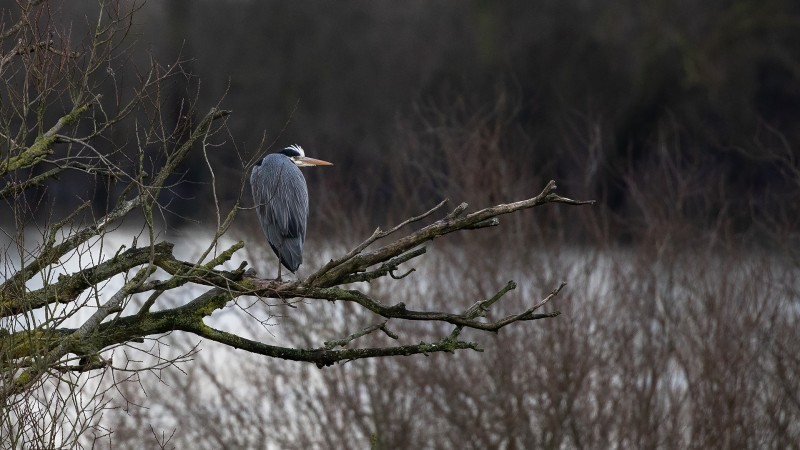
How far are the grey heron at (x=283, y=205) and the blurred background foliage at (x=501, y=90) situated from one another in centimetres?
845

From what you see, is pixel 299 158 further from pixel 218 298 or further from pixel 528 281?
pixel 528 281

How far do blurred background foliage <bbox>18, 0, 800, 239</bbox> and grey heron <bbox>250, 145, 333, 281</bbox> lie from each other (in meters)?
8.45

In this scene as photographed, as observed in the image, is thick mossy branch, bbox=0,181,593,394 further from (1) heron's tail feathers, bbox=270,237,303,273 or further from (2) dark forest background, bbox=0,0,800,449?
(2) dark forest background, bbox=0,0,800,449

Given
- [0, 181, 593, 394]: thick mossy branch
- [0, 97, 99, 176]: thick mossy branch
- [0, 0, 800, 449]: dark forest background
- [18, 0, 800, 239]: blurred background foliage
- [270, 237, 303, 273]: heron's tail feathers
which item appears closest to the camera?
[0, 181, 593, 394]: thick mossy branch

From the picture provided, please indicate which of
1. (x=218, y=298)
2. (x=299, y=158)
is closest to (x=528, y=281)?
(x=299, y=158)

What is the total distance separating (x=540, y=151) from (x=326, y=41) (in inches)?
345

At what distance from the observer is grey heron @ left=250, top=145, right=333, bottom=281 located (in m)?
8.36

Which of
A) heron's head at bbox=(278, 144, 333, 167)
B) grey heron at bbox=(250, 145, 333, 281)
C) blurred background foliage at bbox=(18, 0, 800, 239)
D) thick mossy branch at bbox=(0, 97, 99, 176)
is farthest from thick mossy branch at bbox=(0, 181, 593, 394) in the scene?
blurred background foliage at bbox=(18, 0, 800, 239)

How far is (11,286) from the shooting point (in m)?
5.69

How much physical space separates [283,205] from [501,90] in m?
12.9

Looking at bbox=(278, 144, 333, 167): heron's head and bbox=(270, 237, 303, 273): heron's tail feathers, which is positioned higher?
bbox=(278, 144, 333, 167): heron's head

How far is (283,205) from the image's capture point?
867cm

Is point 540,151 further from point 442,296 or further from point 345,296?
point 345,296

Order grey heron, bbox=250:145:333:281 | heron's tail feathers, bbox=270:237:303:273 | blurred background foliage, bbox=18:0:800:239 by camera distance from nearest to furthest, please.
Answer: heron's tail feathers, bbox=270:237:303:273, grey heron, bbox=250:145:333:281, blurred background foliage, bbox=18:0:800:239
